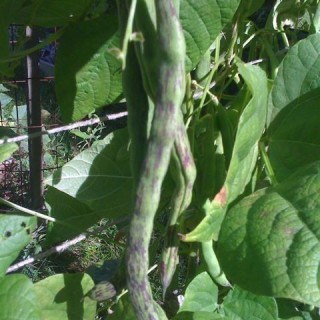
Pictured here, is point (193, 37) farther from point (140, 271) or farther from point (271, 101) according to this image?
point (140, 271)

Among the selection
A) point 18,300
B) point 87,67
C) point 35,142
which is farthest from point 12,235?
point 35,142

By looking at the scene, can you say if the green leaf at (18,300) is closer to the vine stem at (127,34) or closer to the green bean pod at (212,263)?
the green bean pod at (212,263)

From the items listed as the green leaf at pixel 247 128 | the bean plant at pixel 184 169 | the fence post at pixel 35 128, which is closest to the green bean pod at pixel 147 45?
the bean plant at pixel 184 169

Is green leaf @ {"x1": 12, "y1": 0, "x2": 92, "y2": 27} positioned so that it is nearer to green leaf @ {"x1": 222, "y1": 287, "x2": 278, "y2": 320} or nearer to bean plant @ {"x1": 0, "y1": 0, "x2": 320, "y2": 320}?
bean plant @ {"x1": 0, "y1": 0, "x2": 320, "y2": 320}

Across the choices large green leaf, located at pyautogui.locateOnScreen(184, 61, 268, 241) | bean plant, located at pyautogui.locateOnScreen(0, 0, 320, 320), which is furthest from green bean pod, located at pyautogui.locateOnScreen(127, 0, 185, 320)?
large green leaf, located at pyautogui.locateOnScreen(184, 61, 268, 241)

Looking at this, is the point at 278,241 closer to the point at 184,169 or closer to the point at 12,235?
the point at 184,169

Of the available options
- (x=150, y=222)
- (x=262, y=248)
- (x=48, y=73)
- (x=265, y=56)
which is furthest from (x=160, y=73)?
(x=48, y=73)
